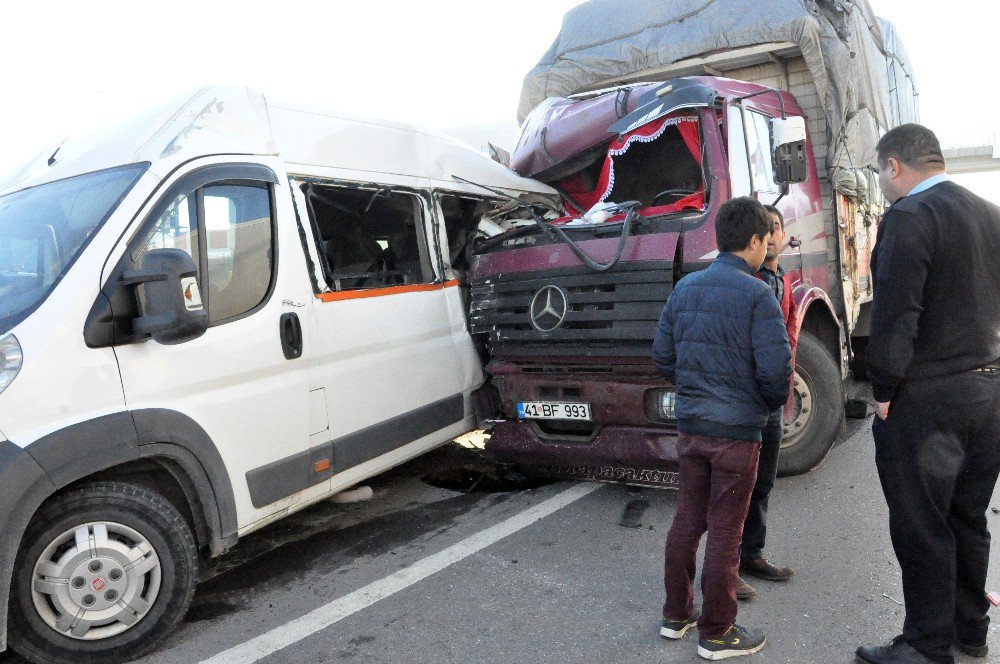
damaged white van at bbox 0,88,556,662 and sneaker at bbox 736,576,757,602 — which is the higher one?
damaged white van at bbox 0,88,556,662

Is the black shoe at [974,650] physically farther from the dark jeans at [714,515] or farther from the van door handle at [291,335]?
the van door handle at [291,335]

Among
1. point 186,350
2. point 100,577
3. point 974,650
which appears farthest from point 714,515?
point 100,577

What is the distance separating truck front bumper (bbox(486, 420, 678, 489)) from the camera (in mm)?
4332

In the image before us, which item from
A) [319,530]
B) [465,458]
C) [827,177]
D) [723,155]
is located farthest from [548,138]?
[319,530]

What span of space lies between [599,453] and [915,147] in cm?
242

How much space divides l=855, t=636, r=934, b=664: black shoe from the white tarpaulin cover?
13.3ft

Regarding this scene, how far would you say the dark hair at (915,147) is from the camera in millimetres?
2734

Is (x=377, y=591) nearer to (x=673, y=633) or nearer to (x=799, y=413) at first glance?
(x=673, y=633)

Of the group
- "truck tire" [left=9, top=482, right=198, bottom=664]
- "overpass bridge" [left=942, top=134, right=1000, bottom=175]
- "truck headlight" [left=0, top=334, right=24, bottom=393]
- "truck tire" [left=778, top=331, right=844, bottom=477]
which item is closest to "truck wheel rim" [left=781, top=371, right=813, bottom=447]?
"truck tire" [left=778, top=331, right=844, bottom=477]

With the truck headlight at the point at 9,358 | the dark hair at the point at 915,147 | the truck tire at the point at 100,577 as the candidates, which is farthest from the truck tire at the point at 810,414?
the truck headlight at the point at 9,358

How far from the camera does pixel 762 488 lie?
138 inches

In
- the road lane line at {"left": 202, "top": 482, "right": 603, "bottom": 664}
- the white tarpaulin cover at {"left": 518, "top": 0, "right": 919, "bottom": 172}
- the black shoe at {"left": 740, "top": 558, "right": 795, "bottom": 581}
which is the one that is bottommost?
the black shoe at {"left": 740, "top": 558, "right": 795, "bottom": 581}

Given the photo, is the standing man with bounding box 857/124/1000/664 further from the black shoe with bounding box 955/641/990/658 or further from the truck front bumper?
the truck front bumper

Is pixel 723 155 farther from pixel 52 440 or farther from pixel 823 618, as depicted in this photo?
pixel 52 440
